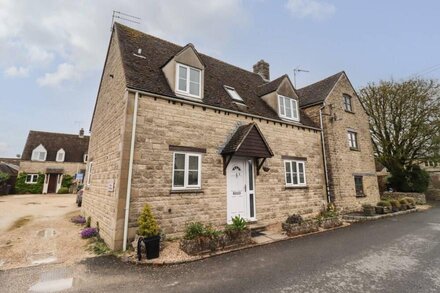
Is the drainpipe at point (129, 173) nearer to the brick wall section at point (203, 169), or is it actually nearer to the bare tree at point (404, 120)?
the brick wall section at point (203, 169)

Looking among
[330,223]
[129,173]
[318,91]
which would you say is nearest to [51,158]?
[129,173]

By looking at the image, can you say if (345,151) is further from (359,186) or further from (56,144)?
(56,144)

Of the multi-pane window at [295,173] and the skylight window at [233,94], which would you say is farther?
the multi-pane window at [295,173]

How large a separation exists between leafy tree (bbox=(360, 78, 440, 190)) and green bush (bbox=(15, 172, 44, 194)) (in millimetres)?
42567

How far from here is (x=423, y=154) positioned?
867 inches

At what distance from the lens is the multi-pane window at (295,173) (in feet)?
39.1

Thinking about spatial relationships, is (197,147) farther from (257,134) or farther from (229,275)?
(229,275)

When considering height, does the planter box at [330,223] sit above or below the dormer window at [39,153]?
below

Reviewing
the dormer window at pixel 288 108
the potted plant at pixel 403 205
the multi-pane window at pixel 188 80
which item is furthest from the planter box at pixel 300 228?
the potted plant at pixel 403 205

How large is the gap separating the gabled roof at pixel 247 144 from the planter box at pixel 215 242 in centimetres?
317

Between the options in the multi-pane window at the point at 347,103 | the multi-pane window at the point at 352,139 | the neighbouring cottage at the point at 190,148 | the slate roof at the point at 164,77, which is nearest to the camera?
the neighbouring cottage at the point at 190,148

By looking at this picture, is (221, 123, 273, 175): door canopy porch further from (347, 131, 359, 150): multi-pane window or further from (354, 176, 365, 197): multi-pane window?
(347, 131, 359, 150): multi-pane window

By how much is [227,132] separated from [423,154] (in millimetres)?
23315

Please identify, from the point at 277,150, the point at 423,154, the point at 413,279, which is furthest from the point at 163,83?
the point at 423,154
